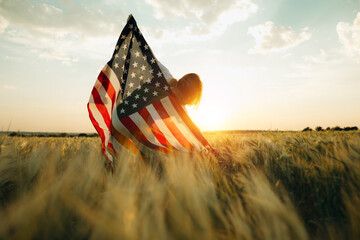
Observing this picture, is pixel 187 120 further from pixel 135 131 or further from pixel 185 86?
pixel 135 131

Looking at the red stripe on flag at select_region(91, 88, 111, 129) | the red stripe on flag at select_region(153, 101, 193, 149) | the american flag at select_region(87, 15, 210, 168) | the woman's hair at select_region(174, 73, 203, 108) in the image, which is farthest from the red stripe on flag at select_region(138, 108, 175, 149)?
the woman's hair at select_region(174, 73, 203, 108)

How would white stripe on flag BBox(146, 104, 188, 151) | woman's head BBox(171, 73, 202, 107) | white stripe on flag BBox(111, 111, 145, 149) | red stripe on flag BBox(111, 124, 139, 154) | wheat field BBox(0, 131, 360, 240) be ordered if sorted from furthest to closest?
woman's head BBox(171, 73, 202, 107) < white stripe on flag BBox(146, 104, 188, 151) < white stripe on flag BBox(111, 111, 145, 149) < red stripe on flag BBox(111, 124, 139, 154) < wheat field BBox(0, 131, 360, 240)

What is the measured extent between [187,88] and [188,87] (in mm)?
28

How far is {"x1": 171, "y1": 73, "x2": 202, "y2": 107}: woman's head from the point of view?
3637 millimetres

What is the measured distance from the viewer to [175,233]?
693mm

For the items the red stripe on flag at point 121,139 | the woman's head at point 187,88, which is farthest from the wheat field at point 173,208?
the woman's head at point 187,88

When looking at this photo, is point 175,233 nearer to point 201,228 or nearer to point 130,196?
point 201,228

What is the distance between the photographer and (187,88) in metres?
3.64

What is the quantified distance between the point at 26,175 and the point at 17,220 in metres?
0.69

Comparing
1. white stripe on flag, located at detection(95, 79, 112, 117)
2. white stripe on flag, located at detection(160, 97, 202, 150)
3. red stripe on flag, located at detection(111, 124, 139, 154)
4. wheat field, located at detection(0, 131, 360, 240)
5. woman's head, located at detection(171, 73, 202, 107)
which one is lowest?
wheat field, located at detection(0, 131, 360, 240)

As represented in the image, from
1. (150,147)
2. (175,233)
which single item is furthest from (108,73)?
(175,233)

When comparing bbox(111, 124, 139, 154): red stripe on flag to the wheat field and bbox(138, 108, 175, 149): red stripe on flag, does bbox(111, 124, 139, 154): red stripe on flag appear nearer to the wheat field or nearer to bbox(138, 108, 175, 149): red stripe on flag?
bbox(138, 108, 175, 149): red stripe on flag

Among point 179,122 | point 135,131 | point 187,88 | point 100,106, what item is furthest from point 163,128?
point 100,106

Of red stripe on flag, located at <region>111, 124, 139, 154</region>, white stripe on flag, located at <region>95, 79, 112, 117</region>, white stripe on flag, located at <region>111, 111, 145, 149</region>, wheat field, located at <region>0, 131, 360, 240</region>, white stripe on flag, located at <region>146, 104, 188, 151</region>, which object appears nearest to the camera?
wheat field, located at <region>0, 131, 360, 240</region>
